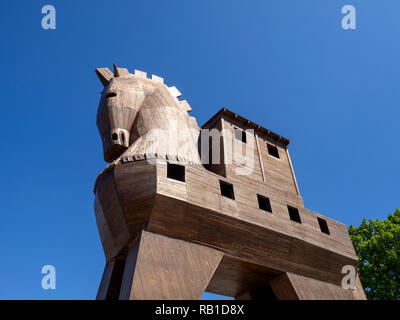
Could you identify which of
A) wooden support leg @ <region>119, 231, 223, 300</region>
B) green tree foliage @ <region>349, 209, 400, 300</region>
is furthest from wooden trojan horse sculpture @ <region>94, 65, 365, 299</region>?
green tree foliage @ <region>349, 209, 400, 300</region>

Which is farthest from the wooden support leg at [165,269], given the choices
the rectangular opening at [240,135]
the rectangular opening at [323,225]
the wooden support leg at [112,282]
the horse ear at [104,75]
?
the horse ear at [104,75]

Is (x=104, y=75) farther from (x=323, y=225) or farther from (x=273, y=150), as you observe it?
(x=323, y=225)

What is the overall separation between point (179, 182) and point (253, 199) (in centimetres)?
346

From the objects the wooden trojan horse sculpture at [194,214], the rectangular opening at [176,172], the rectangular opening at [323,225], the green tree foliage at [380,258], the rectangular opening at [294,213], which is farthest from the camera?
the green tree foliage at [380,258]

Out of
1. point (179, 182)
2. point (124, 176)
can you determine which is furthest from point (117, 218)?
point (179, 182)

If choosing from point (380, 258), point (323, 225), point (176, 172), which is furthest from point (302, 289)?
point (380, 258)

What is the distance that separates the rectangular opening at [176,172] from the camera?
42.5 ft

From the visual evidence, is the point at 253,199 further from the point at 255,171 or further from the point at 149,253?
the point at 149,253

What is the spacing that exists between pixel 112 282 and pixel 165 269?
9.59 feet

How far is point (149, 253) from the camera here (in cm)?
1113

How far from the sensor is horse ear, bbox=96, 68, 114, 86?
1677 cm

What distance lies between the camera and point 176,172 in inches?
519

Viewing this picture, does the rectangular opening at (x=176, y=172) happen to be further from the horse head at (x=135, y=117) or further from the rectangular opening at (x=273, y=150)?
the rectangular opening at (x=273, y=150)

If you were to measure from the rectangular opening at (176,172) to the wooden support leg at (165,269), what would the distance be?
2.29m
